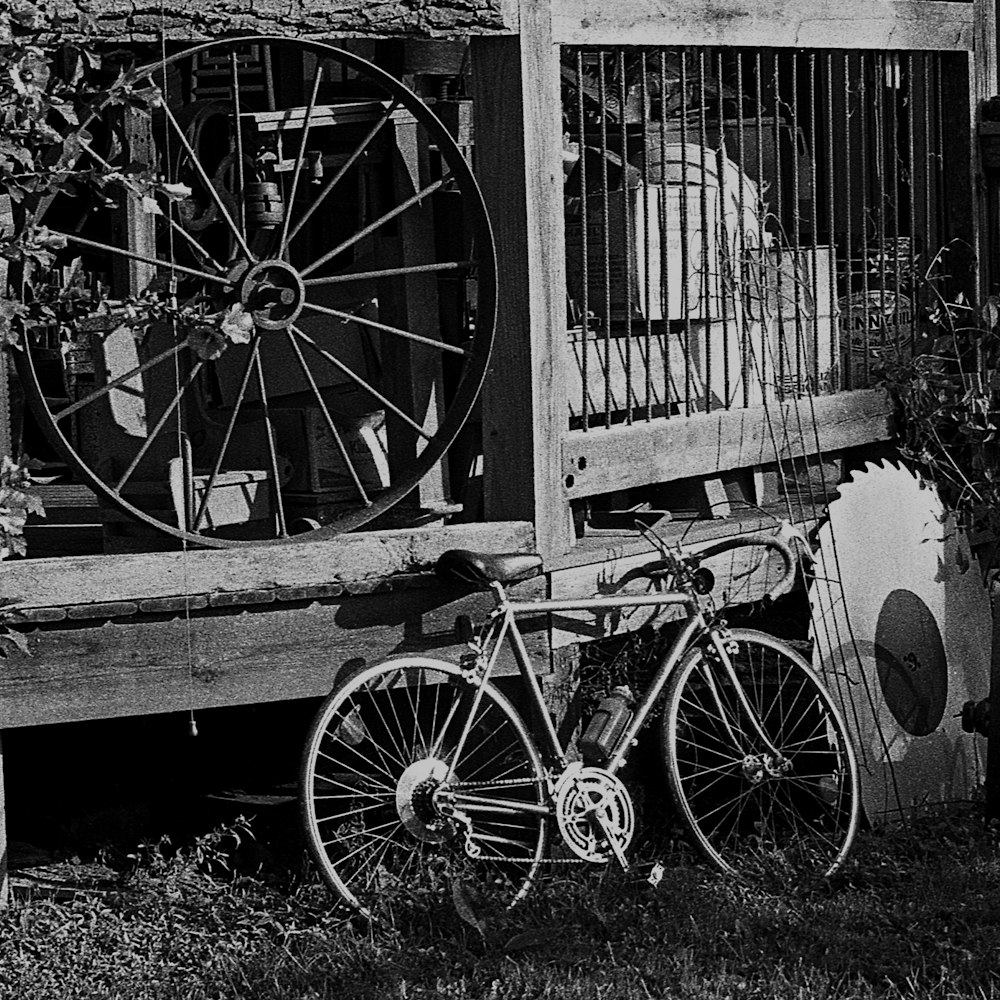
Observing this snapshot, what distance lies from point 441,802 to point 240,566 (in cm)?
82

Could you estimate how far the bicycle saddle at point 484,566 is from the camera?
14.9 feet

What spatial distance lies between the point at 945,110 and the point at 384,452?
8.28 feet

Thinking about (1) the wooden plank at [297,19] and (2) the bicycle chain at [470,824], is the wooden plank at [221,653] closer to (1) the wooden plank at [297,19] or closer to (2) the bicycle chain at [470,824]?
(2) the bicycle chain at [470,824]

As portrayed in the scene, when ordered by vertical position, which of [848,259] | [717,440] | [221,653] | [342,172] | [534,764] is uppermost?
[342,172]

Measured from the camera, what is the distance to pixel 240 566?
14.9 feet

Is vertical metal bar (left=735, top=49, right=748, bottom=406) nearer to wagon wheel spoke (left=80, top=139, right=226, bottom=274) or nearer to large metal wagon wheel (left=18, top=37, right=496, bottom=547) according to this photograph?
large metal wagon wheel (left=18, top=37, right=496, bottom=547)

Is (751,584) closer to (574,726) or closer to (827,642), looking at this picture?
(827,642)

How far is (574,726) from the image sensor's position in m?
5.11

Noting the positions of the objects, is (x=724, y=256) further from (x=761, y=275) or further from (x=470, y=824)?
(x=470, y=824)

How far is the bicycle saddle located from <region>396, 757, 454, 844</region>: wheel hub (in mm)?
500

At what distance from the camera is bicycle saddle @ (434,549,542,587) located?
455 centimetres

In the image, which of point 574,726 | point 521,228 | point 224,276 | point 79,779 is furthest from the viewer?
point 79,779

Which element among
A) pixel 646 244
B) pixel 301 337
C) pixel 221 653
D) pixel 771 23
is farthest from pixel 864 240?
pixel 221 653

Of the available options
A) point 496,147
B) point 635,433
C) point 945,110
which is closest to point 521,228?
point 496,147
